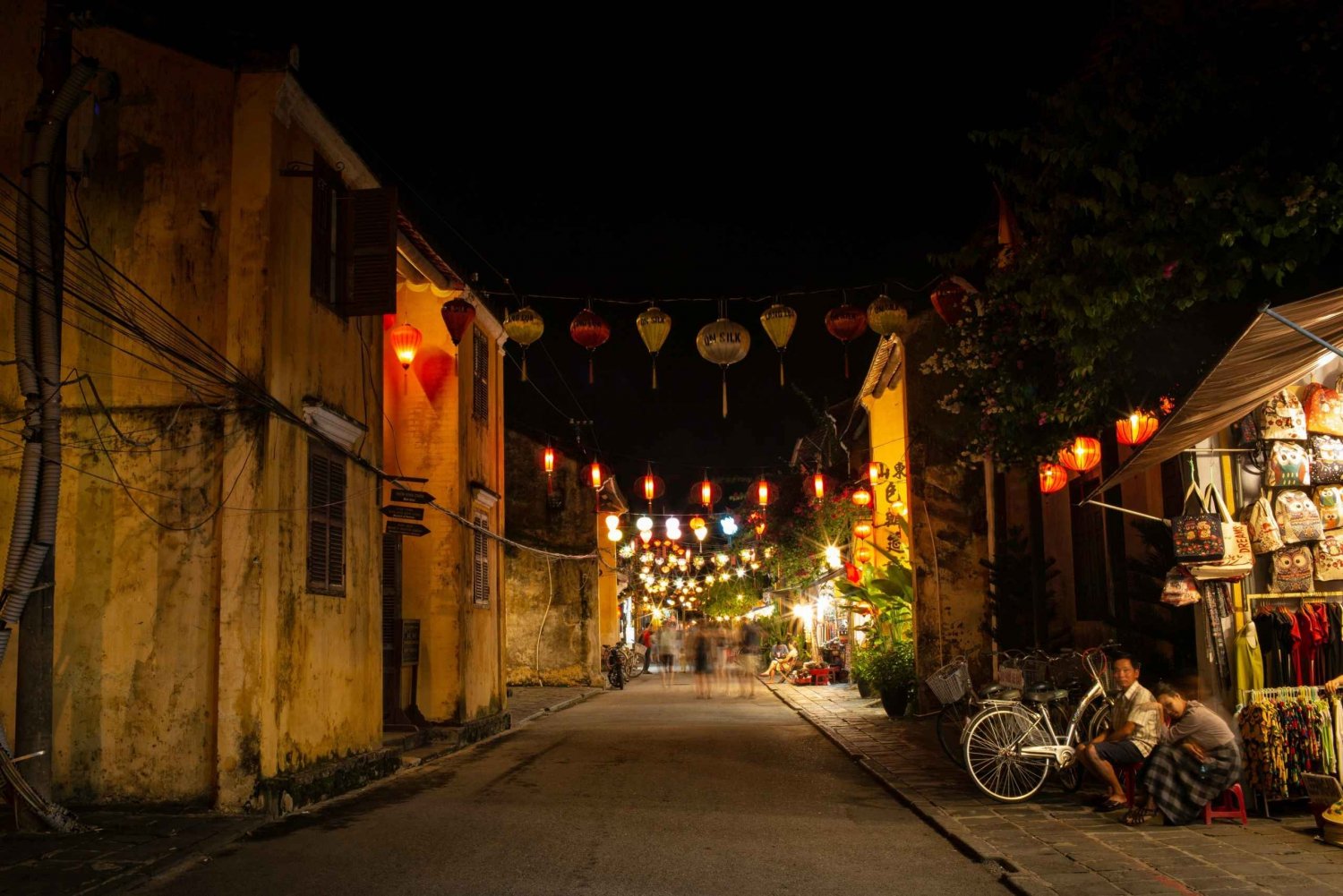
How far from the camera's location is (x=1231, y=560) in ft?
29.8

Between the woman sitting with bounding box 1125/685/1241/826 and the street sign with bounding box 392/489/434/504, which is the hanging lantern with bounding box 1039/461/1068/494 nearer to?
the woman sitting with bounding box 1125/685/1241/826

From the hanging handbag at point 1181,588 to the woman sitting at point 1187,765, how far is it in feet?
2.95

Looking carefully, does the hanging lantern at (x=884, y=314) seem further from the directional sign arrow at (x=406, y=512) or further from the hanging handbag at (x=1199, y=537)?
the directional sign arrow at (x=406, y=512)

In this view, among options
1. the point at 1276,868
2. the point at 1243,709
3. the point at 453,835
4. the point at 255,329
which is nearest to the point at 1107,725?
the point at 1243,709

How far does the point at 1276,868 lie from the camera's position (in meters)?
6.89

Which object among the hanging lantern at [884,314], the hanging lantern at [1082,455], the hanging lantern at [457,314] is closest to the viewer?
the hanging lantern at [1082,455]

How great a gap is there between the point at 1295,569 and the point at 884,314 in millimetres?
5750

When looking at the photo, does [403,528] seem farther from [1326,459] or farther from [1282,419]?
[1326,459]

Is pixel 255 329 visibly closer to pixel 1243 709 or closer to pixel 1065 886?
pixel 1065 886

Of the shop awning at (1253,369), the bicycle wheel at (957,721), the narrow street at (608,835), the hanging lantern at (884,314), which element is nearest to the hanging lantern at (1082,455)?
the hanging lantern at (884,314)

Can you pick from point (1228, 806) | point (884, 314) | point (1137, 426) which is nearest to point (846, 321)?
point (884, 314)

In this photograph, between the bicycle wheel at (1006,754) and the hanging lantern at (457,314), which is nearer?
the bicycle wheel at (1006,754)

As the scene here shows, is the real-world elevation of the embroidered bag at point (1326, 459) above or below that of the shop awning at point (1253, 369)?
below

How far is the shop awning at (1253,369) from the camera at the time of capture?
23.5 feet
